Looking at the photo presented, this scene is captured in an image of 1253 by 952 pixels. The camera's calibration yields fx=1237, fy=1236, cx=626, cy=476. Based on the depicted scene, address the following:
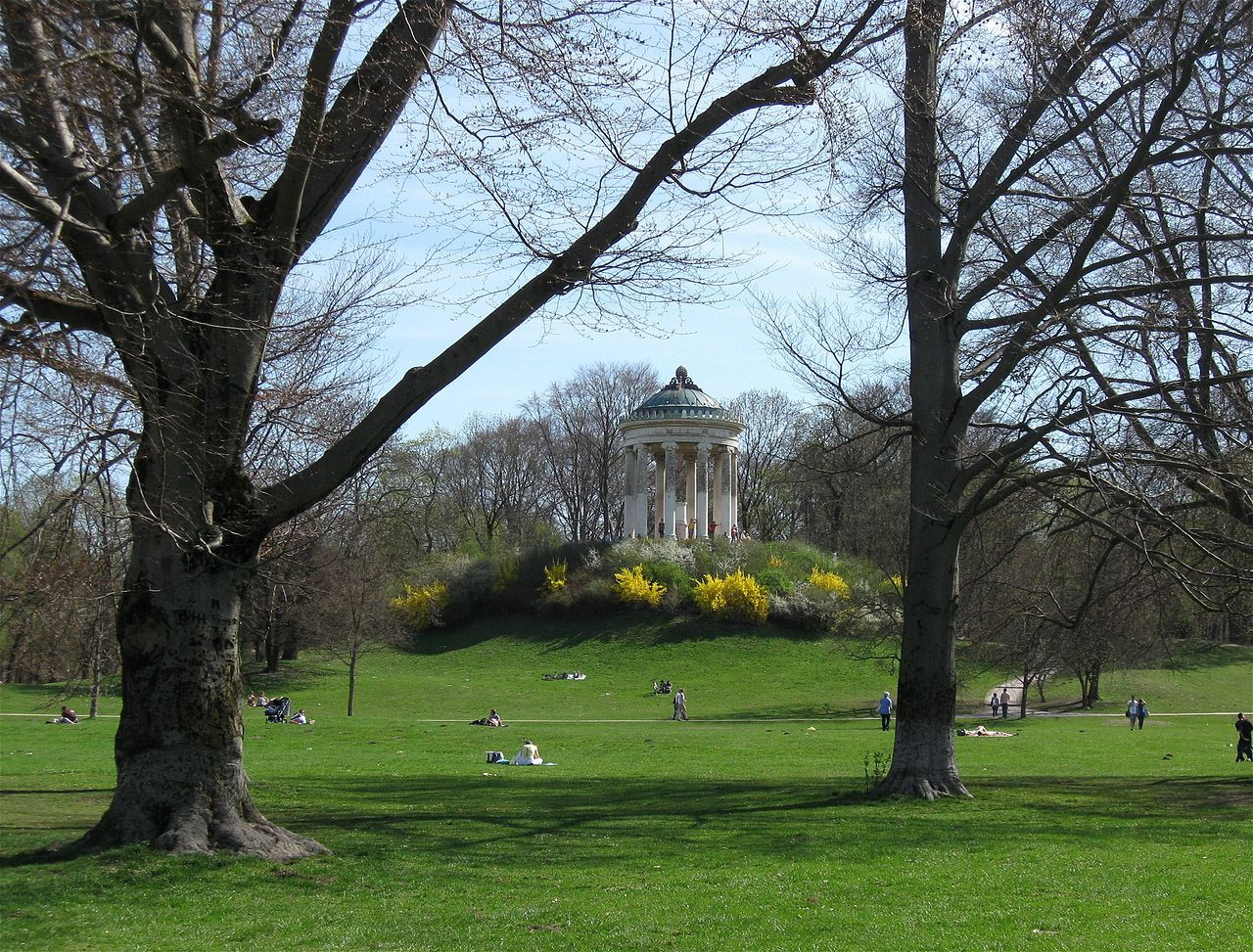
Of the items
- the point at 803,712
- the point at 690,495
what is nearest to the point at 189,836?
the point at 803,712

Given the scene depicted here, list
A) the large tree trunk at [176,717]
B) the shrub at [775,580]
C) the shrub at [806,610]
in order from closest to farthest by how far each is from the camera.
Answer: the large tree trunk at [176,717] → the shrub at [806,610] → the shrub at [775,580]

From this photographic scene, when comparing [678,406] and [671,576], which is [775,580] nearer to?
[671,576]

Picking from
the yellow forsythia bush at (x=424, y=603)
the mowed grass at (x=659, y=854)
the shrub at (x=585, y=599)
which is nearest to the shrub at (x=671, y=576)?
the shrub at (x=585, y=599)

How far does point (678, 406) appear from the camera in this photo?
5659 cm

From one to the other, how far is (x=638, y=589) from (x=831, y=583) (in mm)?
8120

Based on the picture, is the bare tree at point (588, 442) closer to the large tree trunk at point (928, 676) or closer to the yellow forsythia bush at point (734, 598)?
the yellow forsythia bush at point (734, 598)

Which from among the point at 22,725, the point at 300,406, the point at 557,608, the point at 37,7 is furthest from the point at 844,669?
the point at 37,7

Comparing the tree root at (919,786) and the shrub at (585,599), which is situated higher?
the shrub at (585,599)

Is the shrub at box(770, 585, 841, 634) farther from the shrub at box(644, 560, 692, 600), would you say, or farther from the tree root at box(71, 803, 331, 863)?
the tree root at box(71, 803, 331, 863)

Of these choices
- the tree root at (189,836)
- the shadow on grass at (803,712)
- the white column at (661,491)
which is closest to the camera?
the tree root at (189,836)

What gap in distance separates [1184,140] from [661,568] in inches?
1659

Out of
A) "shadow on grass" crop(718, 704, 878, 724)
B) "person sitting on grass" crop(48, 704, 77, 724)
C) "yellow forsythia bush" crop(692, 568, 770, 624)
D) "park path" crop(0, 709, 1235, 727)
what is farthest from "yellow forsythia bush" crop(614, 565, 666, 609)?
"person sitting on grass" crop(48, 704, 77, 724)

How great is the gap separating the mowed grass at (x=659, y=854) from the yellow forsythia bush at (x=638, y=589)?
1053 inches

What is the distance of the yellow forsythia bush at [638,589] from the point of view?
2072 inches
